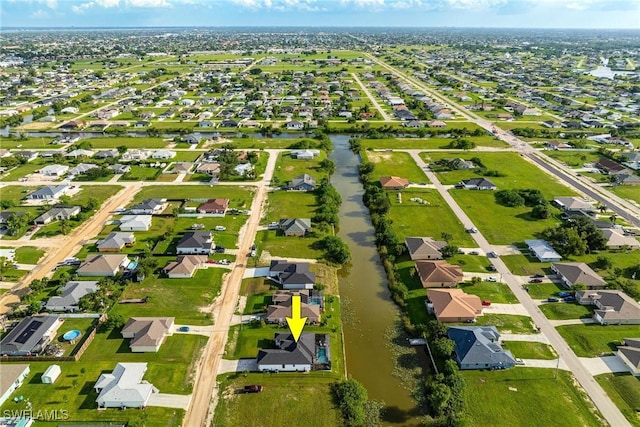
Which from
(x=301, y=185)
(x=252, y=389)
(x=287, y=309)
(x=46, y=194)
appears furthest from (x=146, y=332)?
(x=46, y=194)

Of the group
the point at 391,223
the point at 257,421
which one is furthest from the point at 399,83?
the point at 257,421

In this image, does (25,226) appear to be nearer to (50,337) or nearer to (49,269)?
(49,269)

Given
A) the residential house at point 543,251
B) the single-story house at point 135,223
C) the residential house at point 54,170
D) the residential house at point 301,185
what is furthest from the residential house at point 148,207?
the residential house at point 543,251

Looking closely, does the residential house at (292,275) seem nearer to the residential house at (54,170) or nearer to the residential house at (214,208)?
the residential house at (214,208)

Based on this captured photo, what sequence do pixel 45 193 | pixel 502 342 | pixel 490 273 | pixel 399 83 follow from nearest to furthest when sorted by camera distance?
pixel 502 342 → pixel 490 273 → pixel 45 193 → pixel 399 83

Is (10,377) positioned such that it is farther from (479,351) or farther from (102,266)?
(479,351)
